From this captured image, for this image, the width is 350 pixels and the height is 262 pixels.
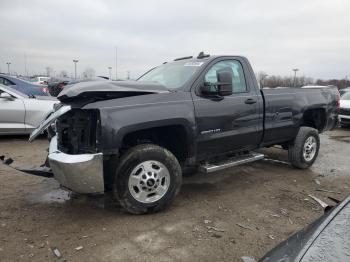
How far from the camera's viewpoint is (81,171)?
3734mm

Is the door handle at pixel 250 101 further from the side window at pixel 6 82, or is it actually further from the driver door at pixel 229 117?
the side window at pixel 6 82

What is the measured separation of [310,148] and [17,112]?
6355 mm

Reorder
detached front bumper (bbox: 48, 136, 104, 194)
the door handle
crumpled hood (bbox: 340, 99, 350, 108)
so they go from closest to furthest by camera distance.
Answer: detached front bumper (bbox: 48, 136, 104, 194)
the door handle
crumpled hood (bbox: 340, 99, 350, 108)

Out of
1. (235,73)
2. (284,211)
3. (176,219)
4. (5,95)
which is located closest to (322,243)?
(176,219)

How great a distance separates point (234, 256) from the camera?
11.0 ft

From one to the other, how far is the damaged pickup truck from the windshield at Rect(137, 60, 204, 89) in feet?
0.08

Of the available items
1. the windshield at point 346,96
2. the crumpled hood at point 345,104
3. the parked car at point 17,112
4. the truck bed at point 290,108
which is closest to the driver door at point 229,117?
the truck bed at point 290,108

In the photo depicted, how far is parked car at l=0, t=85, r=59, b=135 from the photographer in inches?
325

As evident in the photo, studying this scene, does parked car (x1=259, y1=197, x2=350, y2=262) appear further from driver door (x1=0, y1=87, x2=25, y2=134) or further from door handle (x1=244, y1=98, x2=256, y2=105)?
driver door (x1=0, y1=87, x2=25, y2=134)

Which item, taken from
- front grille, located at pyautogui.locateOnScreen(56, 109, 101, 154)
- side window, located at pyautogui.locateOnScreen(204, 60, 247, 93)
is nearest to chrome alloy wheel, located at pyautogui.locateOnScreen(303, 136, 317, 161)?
side window, located at pyautogui.locateOnScreen(204, 60, 247, 93)

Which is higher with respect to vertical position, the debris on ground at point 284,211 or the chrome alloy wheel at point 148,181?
the chrome alloy wheel at point 148,181

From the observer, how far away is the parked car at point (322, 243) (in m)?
1.72

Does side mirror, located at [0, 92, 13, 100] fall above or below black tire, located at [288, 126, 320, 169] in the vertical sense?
above

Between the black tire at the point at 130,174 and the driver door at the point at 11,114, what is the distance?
524 centimetres
